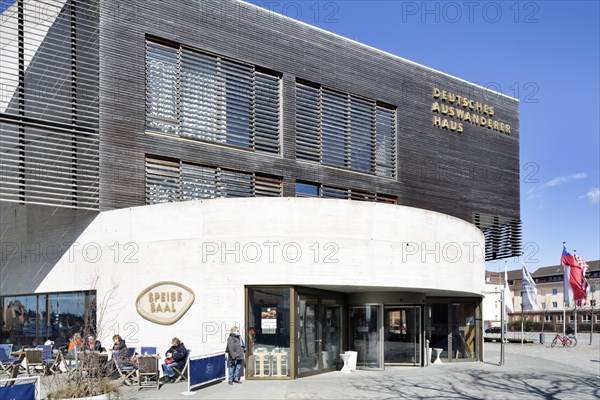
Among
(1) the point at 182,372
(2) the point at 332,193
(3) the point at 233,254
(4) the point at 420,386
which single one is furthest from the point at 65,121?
(4) the point at 420,386

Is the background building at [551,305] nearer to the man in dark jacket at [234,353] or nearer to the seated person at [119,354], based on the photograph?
the man in dark jacket at [234,353]

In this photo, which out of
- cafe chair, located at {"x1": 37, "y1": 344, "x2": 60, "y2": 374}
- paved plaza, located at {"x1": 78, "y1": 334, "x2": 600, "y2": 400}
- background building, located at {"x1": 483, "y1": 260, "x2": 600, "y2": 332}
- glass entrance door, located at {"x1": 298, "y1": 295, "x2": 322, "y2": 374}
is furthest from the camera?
background building, located at {"x1": 483, "y1": 260, "x2": 600, "y2": 332}

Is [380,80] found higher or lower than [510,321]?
higher

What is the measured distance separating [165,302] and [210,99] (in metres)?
8.60

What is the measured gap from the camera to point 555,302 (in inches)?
3792

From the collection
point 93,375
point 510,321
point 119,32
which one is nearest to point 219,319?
point 93,375

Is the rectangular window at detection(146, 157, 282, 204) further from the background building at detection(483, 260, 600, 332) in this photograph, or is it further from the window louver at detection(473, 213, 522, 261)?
the background building at detection(483, 260, 600, 332)

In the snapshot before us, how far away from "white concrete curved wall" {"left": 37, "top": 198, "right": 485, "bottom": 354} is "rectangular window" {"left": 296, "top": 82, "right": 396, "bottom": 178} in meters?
7.64

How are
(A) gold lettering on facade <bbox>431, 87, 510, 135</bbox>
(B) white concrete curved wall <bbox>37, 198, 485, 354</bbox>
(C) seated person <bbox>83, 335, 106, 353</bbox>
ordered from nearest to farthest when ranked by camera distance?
(C) seated person <bbox>83, 335, 106, 353</bbox> < (B) white concrete curved wall <bbox>37, 198, 485, 354</bbox> < (A) gold lettering on facade <bbox>431, 87, 510, 135</bbox>

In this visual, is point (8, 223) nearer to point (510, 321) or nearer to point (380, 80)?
point (380, 80)

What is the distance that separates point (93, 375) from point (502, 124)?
27.6 m

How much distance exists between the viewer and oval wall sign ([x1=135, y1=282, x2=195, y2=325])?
17516 millimetres

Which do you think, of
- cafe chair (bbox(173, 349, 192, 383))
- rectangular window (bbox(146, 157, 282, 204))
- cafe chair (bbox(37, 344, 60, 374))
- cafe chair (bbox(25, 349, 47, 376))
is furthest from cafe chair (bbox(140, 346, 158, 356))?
rectangular window (bbox(146, 157, 282, 204))

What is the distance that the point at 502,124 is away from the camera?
3403 centimetres
